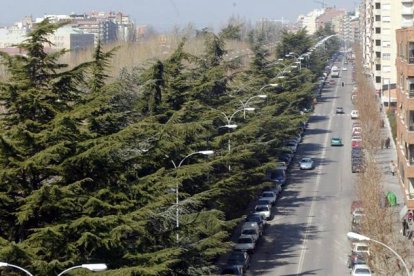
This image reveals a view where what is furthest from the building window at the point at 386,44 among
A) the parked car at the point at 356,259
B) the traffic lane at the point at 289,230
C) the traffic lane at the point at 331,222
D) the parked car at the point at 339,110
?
the parked car at the point at 356,259

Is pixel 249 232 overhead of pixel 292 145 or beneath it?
beneath

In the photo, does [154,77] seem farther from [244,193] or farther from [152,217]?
[152,217]

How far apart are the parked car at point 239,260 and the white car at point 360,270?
11.3ft

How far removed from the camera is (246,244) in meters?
33.3

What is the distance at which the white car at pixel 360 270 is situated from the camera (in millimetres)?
29109

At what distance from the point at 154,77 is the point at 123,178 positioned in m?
13.3

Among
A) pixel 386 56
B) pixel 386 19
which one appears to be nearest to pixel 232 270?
pixel 386 56

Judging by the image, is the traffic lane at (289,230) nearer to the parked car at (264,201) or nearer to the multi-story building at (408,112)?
the parked car at (264,201)

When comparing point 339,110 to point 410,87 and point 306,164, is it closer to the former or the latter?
point 306,164

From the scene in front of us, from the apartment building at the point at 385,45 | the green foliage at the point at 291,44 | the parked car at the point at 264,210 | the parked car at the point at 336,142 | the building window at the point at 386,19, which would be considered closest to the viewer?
the parked car at the point at 264,210

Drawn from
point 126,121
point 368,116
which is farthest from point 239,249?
point 368,116

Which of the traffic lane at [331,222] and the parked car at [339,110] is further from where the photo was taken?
the parked car at [339,110]

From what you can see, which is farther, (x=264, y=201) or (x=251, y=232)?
(x=264, y=201)

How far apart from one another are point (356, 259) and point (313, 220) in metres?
9.11
